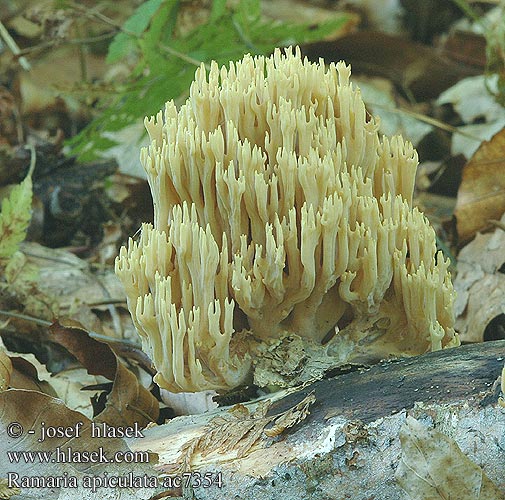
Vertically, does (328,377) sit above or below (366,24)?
below

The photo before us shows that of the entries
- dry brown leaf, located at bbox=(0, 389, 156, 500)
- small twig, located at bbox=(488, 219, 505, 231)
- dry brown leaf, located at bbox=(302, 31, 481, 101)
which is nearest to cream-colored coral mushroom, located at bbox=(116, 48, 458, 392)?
dry brown leaf, located at bbox=(0, 389, 156, 500)

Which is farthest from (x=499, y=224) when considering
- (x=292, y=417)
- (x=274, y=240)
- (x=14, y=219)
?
(x=14, y=219)

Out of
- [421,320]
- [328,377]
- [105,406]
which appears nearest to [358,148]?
[421,320]

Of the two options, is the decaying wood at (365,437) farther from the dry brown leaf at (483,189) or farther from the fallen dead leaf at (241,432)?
the dry brown leaf at (483,189)

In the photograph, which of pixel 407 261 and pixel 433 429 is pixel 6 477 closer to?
pixel 433 429

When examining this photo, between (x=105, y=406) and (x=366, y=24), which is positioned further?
(x=366, y=24)

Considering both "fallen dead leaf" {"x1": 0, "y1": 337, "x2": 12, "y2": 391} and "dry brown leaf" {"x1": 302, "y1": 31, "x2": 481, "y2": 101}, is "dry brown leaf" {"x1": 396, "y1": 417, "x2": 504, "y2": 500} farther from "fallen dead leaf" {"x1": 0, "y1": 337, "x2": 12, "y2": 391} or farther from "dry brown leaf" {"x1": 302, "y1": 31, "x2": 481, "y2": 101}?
"dry brown leaf" {"x1": 302, "y1": 31, "x2": 481, "y2": 101}

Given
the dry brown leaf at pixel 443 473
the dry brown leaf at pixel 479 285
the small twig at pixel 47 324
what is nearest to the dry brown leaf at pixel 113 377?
the small twig at pixel 47 324
